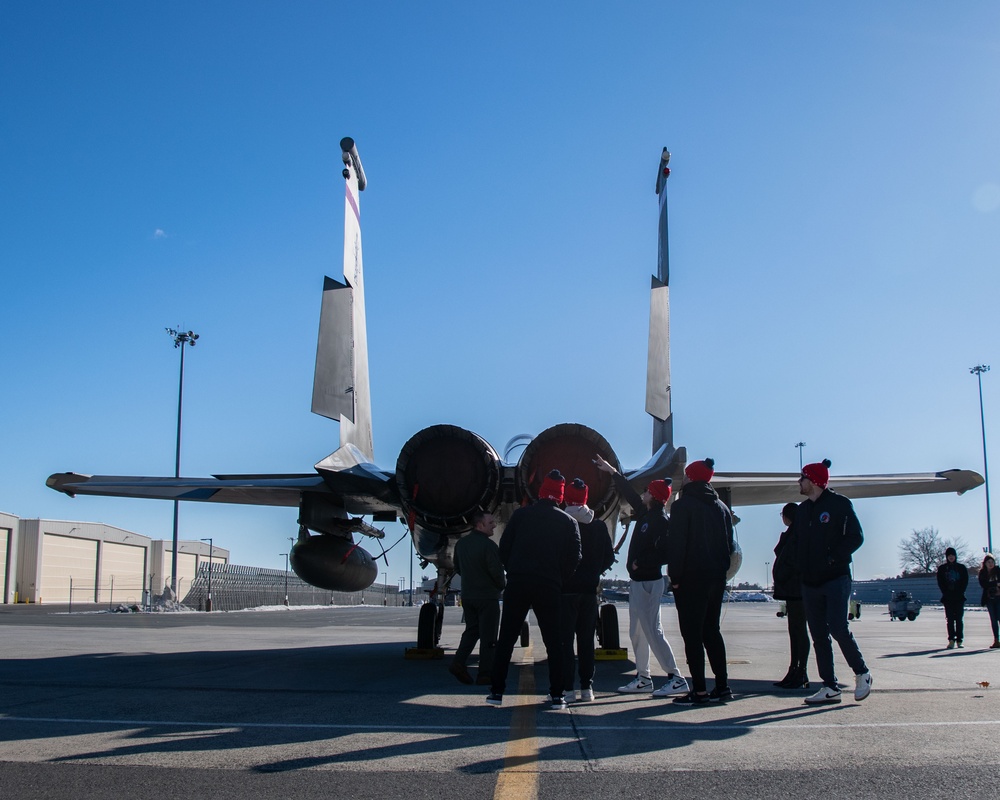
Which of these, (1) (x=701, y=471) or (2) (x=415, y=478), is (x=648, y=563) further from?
(2) (x=415, y=478)

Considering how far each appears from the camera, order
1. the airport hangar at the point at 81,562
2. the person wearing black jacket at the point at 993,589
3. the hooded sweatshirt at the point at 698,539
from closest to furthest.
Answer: the hooded sweatshirt at the point at 698,539 → the person wearing black jacket at the point at 993,589 → the airport hangar at the point at 81,562

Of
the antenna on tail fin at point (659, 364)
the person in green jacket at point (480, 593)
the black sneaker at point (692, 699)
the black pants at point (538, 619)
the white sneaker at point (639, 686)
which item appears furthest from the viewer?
the antenna on tail fin at point (659, 364)

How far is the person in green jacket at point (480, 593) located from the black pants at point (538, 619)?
1297 millimetres

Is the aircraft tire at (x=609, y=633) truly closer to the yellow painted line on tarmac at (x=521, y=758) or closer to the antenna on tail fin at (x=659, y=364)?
the antenna on tail fin at (x=659, y=364)

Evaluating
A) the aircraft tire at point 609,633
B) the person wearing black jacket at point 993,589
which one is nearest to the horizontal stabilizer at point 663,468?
the aircraft tire at point 609,633

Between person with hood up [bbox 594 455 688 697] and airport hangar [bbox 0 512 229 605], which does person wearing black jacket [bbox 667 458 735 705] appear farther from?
airport hangar [bbox 0 512 229 605]

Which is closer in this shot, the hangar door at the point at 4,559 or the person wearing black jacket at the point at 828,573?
the person wearing black jacket at the point at 828,573

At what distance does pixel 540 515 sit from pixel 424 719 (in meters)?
1.57

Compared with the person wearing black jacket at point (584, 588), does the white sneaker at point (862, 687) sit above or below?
below

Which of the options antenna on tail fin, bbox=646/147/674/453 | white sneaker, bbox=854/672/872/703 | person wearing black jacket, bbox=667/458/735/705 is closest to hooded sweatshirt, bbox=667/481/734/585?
person wearing black jacket, bbox=667/458/735/705

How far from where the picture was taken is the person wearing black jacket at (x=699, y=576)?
635 centimetres

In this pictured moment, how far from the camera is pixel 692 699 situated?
6.30 metres

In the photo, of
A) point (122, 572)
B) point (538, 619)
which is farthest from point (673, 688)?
point (122, 572)

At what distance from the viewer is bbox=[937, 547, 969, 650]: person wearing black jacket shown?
1264 centimetres
